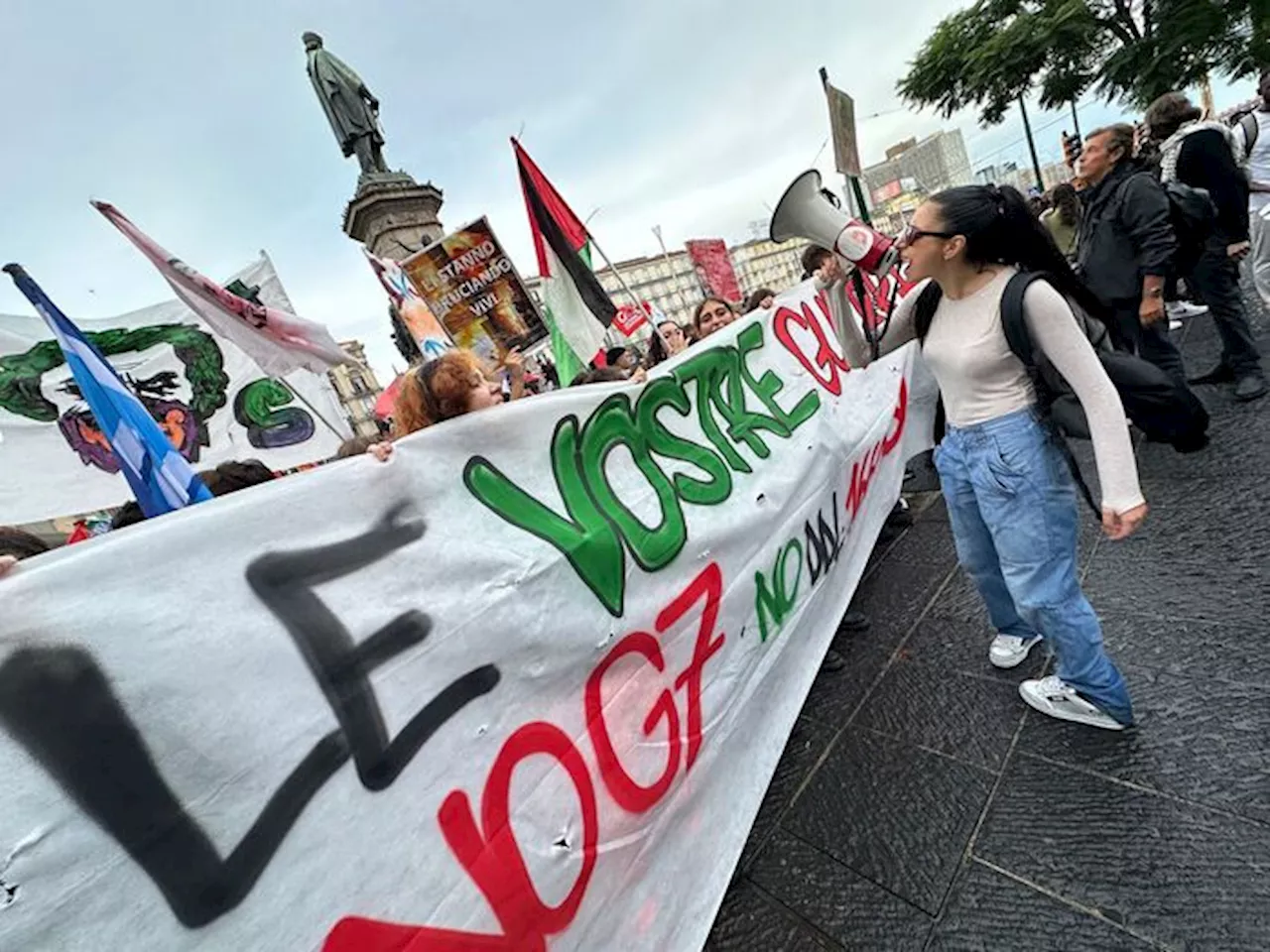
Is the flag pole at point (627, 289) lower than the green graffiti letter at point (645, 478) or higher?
higher

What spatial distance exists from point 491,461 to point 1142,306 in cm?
343

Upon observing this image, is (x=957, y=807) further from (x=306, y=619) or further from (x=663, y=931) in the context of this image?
(x=306, y=619)

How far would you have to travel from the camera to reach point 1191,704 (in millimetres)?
1656

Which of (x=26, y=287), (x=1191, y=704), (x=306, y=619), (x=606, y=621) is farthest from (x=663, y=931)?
(x=26, y=287)

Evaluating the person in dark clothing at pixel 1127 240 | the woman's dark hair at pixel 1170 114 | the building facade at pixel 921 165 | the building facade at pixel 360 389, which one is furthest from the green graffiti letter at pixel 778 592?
the building facade at pixel 921 165

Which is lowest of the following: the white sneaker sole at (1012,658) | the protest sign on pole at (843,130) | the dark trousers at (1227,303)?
the white sneaker sole at (1012,658)

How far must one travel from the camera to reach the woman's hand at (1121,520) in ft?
4.63

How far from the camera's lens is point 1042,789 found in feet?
5.20

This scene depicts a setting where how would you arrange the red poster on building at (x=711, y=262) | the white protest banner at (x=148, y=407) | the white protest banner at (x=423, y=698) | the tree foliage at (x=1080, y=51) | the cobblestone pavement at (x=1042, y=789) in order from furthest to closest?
the tree foliage at (x=1080, y=51) < the red poster on building at (x=711, y=262) < the white protest banner at (x=148, y=407) < the cobblestone pavement at (x=1042, y=789) < the white protest banner at (x=423, y=698)

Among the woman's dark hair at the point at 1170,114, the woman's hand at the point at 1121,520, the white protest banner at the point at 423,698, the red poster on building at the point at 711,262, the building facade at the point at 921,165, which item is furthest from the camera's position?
the building facade at the point at 921,165

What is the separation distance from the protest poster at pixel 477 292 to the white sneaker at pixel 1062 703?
14.4 ft

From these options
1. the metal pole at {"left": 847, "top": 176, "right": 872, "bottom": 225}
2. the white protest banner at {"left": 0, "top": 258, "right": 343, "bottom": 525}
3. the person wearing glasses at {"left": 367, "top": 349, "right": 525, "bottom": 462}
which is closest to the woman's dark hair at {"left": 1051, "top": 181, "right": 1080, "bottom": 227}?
the metal pole at {"left": 847, "top": 176, "right": 872, "bottom": 225}

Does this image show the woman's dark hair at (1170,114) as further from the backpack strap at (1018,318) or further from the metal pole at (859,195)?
the backpack strap at (1018,318)

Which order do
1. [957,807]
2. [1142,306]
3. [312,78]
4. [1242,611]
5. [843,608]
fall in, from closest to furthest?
[957,807], [1242,611], [843,608], [1142,306], [312,78]
